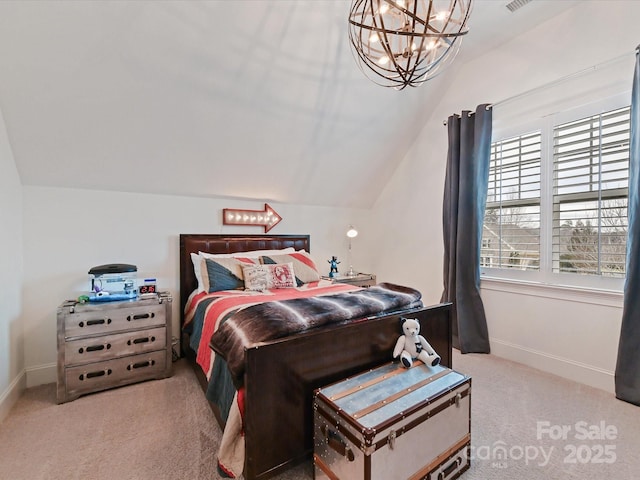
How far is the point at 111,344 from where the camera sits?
227cm

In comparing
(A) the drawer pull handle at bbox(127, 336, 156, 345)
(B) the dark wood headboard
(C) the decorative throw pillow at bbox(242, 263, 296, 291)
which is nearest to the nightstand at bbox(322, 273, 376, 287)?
(B) the dark wood headboard

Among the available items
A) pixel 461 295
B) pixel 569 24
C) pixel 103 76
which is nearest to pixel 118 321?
pixel 103 76

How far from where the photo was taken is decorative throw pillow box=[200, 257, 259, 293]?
2664 millimetres

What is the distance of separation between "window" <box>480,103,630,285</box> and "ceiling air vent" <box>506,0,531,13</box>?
3.18 feet

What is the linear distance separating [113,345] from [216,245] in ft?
4.14

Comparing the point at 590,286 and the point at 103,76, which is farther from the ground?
the point at 103,76

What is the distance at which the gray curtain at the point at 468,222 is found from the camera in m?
2.96

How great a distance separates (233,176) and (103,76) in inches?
51.4

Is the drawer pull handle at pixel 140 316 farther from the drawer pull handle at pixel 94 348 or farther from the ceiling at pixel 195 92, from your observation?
the ceiling at pixel 195 92

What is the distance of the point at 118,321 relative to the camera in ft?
7.54

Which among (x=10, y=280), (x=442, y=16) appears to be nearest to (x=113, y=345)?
(x=10, y=280)

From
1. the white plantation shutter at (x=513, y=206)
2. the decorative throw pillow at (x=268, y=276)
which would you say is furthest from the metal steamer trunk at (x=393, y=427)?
the white plantation shutter at (x=513, y=206)

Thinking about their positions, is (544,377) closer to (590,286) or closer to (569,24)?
(590,286)

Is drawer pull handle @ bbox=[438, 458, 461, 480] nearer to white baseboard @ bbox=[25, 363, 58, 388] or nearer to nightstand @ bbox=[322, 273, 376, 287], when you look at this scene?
nightstand @ bbox=[322, 273, 376, 287]
